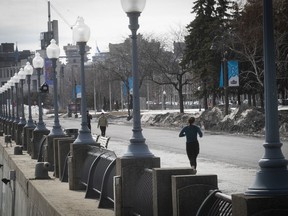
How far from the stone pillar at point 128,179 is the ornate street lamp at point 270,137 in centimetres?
450

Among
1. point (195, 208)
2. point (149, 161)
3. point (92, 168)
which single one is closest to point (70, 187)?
point (92, 168)

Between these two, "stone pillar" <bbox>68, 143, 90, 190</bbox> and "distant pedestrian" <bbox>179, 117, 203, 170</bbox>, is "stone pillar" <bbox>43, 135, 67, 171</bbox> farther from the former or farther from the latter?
"stone pillar" <bbox>68, 143, 90, 190</bbox>

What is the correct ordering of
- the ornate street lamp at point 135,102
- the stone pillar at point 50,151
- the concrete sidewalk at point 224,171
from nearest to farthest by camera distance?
the ornate street lamp at point 135,102, the concrete sidewalk at point 224,171, the stone pillar at point 50,151

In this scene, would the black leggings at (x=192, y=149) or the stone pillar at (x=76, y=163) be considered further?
the black leggings at (x=192, y=149)

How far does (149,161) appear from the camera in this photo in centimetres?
1194

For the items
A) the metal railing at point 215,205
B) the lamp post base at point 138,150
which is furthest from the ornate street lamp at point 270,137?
the lamp post base at point 138,150

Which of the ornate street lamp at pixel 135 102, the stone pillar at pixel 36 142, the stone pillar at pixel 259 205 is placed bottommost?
the stone pillar at pixel 36 142

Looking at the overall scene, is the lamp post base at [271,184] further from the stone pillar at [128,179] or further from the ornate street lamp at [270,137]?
the stone pillar at [128,179]

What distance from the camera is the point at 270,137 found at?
7.46 meters

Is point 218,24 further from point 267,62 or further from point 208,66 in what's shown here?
point 267,62

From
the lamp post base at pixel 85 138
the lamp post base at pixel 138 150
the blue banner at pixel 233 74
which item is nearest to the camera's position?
the lamp post base at pixel 138 150

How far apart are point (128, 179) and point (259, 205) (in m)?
4.87

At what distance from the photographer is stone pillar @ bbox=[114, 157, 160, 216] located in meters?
11.8

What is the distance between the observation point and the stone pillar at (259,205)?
7.16 metres
